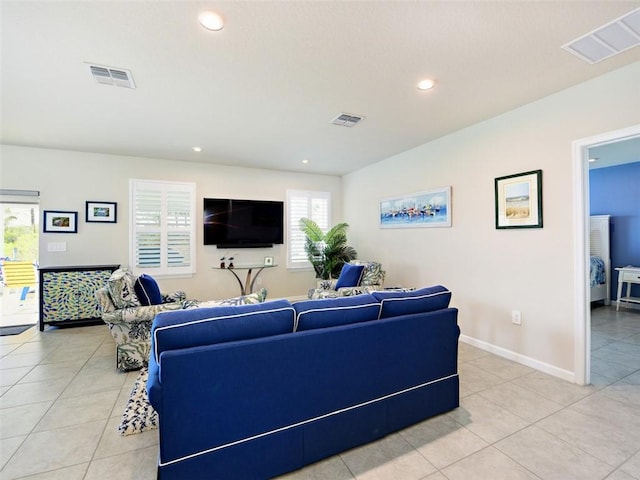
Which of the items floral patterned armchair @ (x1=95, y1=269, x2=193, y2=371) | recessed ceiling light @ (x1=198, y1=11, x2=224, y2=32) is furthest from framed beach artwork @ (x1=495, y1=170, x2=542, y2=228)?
floral patterned armchair @ (x1=95, y1=269, x2=193, y2=371)

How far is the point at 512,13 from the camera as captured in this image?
1753 mm

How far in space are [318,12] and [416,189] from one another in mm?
3055

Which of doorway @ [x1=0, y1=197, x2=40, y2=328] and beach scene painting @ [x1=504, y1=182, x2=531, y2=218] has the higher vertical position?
beach scene painting @ [x1=504, y1=182, x2=531, y2=218]

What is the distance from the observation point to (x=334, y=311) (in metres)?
1.86

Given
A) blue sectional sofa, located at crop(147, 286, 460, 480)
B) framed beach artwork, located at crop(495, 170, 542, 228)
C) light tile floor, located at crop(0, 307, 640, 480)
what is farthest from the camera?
framed beach artwork, located at crop(495, 170, 542, 228)

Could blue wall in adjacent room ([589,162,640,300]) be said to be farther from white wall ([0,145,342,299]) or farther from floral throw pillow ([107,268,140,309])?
floral throw pillow ([107,268,140,309])

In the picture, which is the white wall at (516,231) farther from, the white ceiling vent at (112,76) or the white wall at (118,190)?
the white ceiling vent at (112,76)

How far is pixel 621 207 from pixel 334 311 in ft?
20.5

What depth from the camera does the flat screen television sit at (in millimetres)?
5203

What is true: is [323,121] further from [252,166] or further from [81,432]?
[81,432]

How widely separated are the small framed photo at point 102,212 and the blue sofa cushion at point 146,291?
229cm

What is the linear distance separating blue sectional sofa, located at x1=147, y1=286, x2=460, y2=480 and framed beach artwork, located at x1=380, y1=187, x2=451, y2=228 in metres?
2.08

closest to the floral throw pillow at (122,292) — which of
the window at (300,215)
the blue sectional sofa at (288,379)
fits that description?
the blue sectional sofa at (288,379)

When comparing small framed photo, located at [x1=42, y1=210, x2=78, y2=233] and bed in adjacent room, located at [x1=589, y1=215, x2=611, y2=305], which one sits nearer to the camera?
small framed photo, located at [x1=42, y1=210, x2=78, y2=233]
